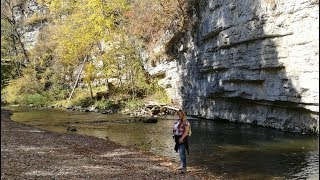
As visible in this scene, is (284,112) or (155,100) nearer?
(284,112)

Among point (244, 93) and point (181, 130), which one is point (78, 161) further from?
point (244, 93)

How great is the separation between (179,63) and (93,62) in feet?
44.0

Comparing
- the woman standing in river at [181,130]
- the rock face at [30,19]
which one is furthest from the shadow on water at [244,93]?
the rock face at [30,19]

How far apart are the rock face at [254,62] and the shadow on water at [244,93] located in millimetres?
59

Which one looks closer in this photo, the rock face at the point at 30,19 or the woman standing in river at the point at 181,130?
the woman standing in river at the point at 181,130

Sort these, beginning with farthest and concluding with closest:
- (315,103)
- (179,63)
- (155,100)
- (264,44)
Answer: (155,100)
(179,63)
(264,44)
(315,103)

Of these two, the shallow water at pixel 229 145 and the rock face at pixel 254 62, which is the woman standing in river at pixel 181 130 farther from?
the rock face at pixel 254 62

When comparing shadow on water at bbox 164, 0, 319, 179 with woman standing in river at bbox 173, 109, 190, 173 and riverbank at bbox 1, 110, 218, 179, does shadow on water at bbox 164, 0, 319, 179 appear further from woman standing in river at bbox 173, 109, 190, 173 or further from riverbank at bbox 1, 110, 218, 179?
riverbank at bbox 1, 110, 218, 179

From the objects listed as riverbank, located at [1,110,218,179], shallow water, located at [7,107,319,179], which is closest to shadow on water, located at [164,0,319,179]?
shallow water, located at [7,107,319,179]

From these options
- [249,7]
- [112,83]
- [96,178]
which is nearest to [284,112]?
[249,7]

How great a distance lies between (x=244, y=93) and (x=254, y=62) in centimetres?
295

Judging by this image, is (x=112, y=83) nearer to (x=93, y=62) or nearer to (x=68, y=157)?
(x=93, y=62)

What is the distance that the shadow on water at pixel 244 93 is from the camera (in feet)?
51.9

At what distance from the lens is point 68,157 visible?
14680 millimetres
